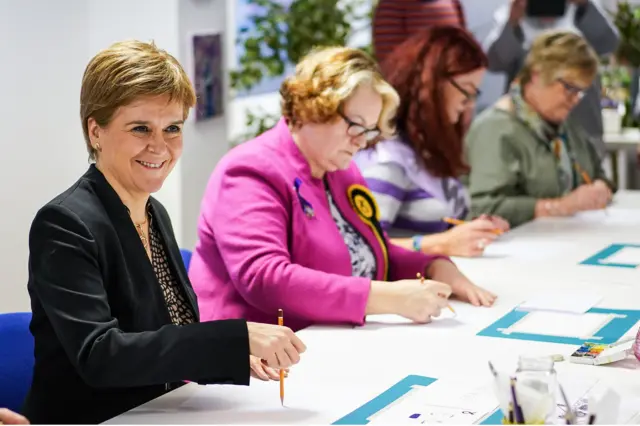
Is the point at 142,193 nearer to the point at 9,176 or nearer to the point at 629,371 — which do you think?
the point at 629,371

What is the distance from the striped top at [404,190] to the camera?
355 centimetres

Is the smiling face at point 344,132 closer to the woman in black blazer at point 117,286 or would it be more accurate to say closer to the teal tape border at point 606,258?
the woman in black blazer at point 117,286

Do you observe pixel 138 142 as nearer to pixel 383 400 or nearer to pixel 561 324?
pixel 383 400

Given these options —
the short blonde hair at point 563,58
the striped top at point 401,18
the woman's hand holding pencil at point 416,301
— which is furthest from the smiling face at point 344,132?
the striped top at point 401,18

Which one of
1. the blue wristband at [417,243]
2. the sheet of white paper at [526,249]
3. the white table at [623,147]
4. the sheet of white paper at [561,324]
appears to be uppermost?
the sheet of white paper at [561,324]

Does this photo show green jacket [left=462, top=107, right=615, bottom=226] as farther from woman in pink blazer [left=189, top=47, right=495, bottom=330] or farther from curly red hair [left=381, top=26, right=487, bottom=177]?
woman in pink blazer [left=189, top=47, right=495, bottom=330]

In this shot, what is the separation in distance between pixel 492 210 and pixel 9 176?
1.90m

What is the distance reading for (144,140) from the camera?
79.8 inches

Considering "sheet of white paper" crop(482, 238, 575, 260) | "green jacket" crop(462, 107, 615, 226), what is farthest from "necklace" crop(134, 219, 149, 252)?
"green jacket" crop(462, 107, 615, 226)

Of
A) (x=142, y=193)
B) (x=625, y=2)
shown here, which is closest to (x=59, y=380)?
(x=142, y=193)

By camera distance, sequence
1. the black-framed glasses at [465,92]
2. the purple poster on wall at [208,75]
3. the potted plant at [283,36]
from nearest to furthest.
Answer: the black-framed glasses at [465,92] < the purple poster on wall at [208,75] < the potted plant at [283,36]

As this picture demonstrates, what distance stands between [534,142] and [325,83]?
6.08ft

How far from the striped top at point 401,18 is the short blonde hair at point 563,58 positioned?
0.84 metres

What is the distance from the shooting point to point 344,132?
283cm
